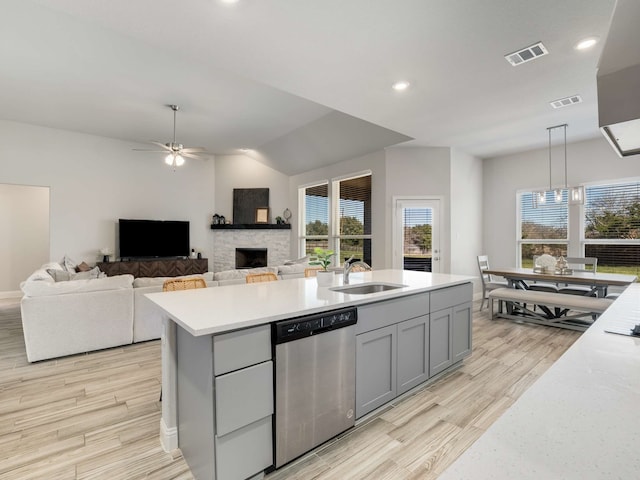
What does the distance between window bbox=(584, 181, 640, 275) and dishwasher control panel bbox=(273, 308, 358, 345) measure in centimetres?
564

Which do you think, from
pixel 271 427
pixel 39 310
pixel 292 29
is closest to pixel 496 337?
pixel 271 427

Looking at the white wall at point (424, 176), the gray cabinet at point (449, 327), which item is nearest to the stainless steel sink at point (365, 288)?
the gray cabinet at point (449, 327)

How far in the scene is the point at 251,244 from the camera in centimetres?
810

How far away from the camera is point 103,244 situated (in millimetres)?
6773

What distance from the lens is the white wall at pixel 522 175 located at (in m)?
5.20

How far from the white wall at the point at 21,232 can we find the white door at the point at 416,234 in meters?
7.86

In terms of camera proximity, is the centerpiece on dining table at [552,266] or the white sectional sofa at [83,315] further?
the centerpiece on dining table at [552,266]

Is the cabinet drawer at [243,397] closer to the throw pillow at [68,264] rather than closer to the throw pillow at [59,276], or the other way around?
the throw pillow at [59,276]

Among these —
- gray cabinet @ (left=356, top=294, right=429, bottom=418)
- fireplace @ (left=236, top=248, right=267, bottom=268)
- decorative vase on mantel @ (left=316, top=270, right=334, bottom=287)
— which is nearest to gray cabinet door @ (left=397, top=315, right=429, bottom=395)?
gray cabinet @ (left=356, top=294, right=429, bottom=418)

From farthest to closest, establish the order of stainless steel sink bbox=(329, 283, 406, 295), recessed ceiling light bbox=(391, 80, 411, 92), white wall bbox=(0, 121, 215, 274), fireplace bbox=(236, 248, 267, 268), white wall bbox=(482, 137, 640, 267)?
fireplace bbox=(236, 248, 267, 268), white wall bbox=(0, 121, 215, 274), white wall bbox=(482, 137, 640, 267), recessed ceiling light bbox=(391, 80, 411, 92), stainless steel sink bbox=(329, 283, 406, 295)

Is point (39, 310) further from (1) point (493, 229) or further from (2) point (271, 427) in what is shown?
(1) point (493, 229)

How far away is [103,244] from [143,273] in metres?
1.01

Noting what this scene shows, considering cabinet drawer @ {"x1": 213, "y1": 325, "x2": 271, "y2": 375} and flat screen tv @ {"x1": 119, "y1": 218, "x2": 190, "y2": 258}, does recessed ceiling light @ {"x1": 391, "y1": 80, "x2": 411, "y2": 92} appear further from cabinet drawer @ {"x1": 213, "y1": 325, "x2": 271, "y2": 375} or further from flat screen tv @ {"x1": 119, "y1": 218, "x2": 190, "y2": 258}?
flat screen tv @ {"x1": 119, "y1": 218, "x2": 190, "y2": 258}

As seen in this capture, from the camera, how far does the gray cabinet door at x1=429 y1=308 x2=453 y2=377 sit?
271 cm
